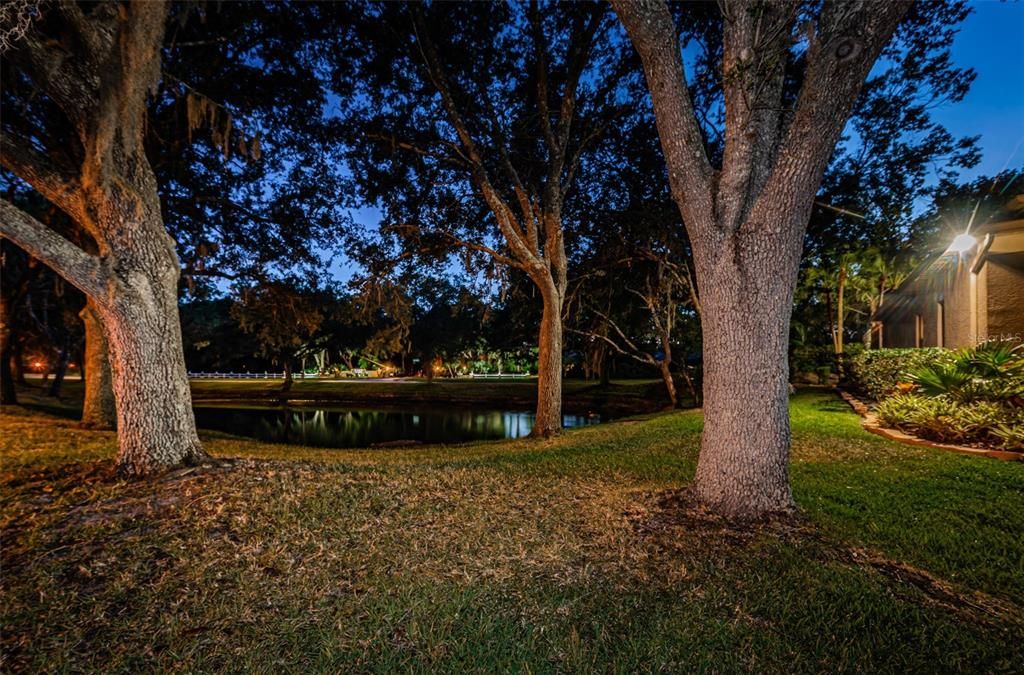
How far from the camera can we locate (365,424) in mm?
22109

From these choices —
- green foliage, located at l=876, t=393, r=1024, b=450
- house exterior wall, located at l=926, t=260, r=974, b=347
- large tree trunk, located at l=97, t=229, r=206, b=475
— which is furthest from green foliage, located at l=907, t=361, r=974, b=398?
large tree trunk, located at l=97, t=229, r=206, b=475

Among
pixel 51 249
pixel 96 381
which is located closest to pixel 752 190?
pixel 51 249

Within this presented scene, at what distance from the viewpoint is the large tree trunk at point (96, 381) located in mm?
9680

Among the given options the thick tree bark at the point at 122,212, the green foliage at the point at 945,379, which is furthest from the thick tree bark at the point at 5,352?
the green foliage at the point at 945,379

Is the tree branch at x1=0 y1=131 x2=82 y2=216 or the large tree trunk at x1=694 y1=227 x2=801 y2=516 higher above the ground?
the tree branch at x1=0 y1=131 x2=82 y2=216

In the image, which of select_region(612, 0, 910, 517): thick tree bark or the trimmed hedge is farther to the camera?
the trimmed hedge

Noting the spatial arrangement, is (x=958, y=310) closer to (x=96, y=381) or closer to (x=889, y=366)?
(x=889, y=366)

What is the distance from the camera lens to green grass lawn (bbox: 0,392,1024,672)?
2.29 meters

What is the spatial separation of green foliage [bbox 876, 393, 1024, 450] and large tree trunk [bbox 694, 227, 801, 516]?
5.08 m

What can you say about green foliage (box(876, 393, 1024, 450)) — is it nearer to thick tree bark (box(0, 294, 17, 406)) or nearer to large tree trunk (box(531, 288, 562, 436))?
large tree trunk (box(531, 288, 562, 436))

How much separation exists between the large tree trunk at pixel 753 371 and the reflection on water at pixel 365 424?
1303 cm

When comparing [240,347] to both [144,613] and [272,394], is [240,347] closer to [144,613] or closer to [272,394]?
[272,394]

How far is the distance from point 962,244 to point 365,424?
22.7 metres

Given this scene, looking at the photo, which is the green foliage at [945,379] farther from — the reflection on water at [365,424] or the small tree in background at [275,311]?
the small tree in background at [275,311]
